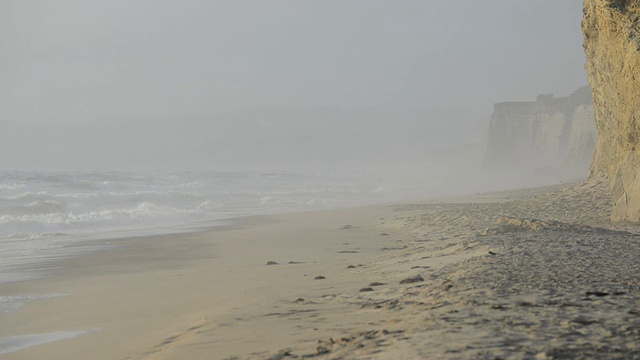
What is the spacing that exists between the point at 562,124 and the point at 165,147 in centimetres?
10574

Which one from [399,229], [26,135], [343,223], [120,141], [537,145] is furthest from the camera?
[120,141]

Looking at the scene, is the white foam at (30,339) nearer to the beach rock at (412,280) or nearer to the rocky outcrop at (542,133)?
the beach rock at (412,280)

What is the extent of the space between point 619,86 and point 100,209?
742 inches

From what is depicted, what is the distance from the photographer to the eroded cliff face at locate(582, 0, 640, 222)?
11977 millimetres

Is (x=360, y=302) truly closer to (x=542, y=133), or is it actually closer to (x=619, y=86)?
(x=619, y=86)

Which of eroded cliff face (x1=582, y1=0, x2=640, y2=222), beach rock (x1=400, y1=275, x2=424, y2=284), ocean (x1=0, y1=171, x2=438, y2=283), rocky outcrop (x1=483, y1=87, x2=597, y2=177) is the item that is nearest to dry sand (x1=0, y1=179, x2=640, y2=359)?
beach rock (x1=400, y1=275, x2=424, y2=284)

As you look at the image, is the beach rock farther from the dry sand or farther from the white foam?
the white foam

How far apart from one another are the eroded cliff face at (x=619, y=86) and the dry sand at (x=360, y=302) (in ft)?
2.85

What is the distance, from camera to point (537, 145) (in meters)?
70.3

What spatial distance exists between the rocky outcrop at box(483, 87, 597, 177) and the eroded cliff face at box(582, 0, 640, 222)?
4021 cm

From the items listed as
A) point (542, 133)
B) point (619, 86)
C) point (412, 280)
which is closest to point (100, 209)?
point (619, 86)

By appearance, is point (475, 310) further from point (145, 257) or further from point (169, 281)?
point (145, 257)

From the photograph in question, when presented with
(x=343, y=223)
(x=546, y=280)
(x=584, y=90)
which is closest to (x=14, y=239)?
(x=343, y=223)

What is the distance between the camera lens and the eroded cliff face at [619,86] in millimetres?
11977
